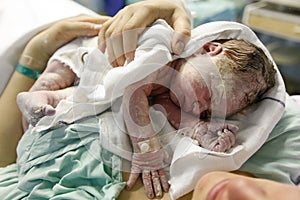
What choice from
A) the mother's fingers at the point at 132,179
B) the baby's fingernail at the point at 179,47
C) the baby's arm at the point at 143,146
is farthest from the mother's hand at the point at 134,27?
the mother's fingers at the point at 132,179

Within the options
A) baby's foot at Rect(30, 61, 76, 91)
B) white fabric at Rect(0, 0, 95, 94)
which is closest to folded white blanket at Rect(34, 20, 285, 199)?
baby's foot at Rect(30, 61, 76, 91)

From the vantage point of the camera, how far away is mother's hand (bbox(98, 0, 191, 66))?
0.85 m

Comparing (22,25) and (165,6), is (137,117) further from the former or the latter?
(22,25)

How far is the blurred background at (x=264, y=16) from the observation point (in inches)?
77.9

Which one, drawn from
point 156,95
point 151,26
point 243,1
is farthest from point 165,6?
point 243,1

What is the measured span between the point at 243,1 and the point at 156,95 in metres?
1.56

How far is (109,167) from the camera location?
2.68 feet

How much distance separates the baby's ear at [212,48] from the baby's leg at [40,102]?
1.09 feet

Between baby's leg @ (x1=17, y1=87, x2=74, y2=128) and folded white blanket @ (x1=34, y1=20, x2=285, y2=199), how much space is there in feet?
0.06

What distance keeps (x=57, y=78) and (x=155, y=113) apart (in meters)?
0.31

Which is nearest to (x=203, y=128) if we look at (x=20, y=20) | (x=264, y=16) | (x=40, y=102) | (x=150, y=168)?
(x=150, y=168)

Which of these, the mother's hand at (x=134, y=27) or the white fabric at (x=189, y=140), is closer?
the white fabric at (x=189, y=140)

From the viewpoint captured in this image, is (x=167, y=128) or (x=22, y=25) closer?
(x=167, y=128)

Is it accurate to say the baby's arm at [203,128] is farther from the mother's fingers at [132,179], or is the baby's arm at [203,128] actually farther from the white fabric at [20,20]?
the white fabric at [20,20]
